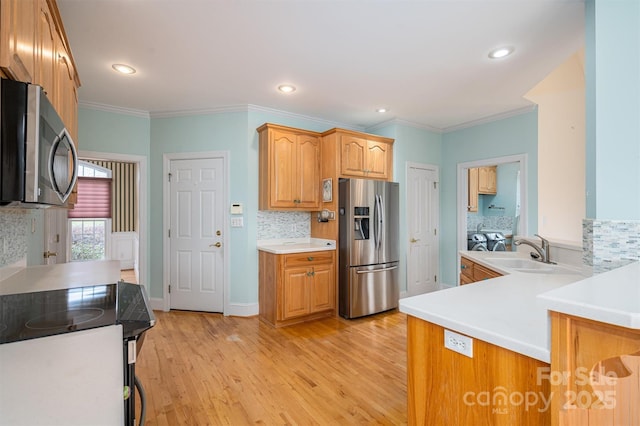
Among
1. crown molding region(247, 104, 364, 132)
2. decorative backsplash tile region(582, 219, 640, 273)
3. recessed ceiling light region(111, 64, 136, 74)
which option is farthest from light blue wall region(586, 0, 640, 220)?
recessed ceiling light region(111, 64, 136, 74)

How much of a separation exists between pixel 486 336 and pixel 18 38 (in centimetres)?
182

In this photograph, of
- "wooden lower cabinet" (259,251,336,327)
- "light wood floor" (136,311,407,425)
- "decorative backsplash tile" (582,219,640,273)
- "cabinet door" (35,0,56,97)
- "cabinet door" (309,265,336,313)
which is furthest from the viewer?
"cabinet door" (309,265,336,313)

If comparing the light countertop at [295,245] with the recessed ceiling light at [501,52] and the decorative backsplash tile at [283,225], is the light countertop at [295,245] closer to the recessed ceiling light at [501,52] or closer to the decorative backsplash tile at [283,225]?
the decorative backsplash tile at [283,225]

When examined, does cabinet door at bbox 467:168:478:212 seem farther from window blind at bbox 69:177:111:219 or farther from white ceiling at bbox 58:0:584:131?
window blind at bbox 69:177:111:219

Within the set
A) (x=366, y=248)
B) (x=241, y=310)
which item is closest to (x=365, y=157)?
(x=366, y=248)

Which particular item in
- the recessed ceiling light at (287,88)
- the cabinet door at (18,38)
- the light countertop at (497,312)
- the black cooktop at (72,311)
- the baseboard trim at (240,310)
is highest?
the recessed ceiling light at (287,88)

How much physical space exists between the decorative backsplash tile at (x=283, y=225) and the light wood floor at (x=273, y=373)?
1.09 meters

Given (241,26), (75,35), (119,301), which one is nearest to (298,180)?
(241,26)

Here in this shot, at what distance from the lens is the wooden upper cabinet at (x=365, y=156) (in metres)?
3.81

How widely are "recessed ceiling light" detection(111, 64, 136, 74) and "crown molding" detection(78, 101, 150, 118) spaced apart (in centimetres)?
102

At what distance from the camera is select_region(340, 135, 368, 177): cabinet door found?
3.80 metres

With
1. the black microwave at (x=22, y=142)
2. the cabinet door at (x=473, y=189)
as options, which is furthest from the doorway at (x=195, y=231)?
the cabinet door at (x=473, y=189)

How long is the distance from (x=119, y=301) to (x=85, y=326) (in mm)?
313

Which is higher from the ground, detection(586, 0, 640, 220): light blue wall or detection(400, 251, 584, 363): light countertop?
Answer: detection(586, 0, 640, 220): light blue wall
